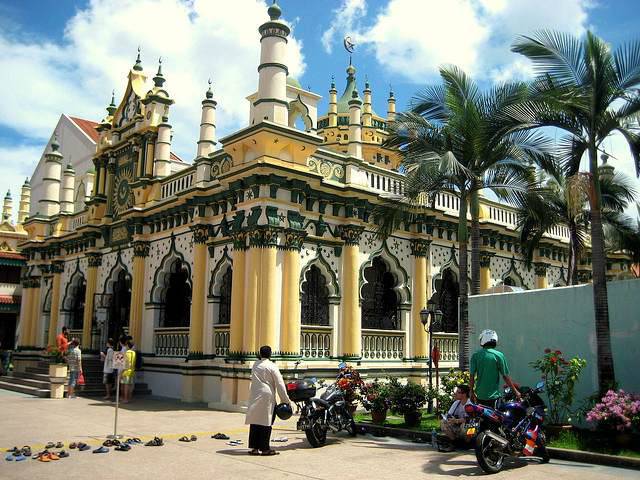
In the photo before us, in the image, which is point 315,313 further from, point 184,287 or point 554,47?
point 554,47

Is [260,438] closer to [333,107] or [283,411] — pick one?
[283,411]

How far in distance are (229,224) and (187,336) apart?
4.07 meters

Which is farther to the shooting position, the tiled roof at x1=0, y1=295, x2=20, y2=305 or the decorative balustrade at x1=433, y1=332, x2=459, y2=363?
the tiled roof at x1=0, y1=295, x2=20, y2=305

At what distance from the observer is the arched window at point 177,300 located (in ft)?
72.1

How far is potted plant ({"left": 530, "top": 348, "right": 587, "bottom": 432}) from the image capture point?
36.4ft

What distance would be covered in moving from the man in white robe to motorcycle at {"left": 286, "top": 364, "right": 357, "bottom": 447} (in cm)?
88

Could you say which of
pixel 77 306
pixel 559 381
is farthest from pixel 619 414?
pixel 77 306

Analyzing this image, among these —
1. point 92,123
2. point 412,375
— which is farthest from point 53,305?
point 92,123

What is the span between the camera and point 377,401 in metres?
13.2

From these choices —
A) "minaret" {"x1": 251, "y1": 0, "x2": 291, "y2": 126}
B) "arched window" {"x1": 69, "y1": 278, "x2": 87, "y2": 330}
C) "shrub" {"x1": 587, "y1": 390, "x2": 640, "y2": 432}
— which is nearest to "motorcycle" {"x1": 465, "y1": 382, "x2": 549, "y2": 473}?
"shrub" {"x1": 587, "y1": 390, "x2": 640, "y2": 432}

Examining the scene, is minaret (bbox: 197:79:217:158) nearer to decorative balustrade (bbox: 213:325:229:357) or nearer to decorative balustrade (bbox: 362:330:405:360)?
decorative balustrade (bbox: 213:325:229:357)

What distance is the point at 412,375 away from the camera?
20.3 metres

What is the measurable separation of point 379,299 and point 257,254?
5758 mm

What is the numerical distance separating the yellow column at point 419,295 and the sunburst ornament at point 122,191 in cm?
1094
